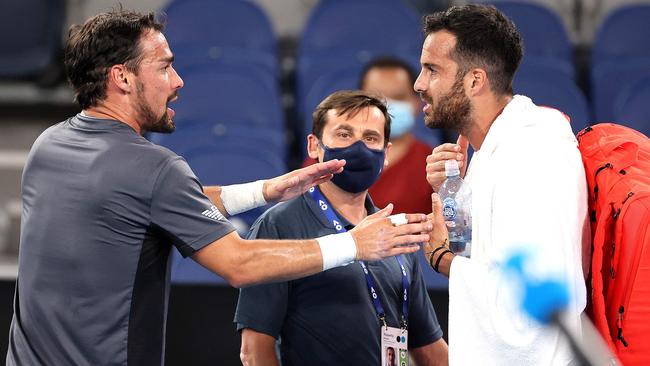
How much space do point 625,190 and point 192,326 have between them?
1707mm

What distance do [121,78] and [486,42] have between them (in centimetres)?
110

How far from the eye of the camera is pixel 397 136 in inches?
218

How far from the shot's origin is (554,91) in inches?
259

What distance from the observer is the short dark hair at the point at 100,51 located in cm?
313

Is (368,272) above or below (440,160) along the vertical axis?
below

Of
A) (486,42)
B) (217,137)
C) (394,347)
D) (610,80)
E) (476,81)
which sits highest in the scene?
(610,80)

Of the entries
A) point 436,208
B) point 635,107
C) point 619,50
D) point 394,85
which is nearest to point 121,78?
point 436,208

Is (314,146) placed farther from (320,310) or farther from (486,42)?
(486,42)

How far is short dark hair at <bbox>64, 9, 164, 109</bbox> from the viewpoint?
3133 mm

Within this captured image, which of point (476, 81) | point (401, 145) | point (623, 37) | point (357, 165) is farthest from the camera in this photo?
point (623, 37)

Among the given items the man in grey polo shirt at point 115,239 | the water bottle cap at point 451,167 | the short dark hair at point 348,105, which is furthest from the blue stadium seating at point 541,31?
the man in grey polo shirt at point 115,239

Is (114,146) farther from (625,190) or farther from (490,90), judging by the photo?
(625,190)

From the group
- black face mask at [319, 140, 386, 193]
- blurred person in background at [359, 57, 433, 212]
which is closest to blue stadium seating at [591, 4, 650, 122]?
blurred person in background at [359, 57, 433, 212]

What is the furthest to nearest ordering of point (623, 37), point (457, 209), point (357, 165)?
point (623, 37)
point (357, 165)
point (457, 209)
